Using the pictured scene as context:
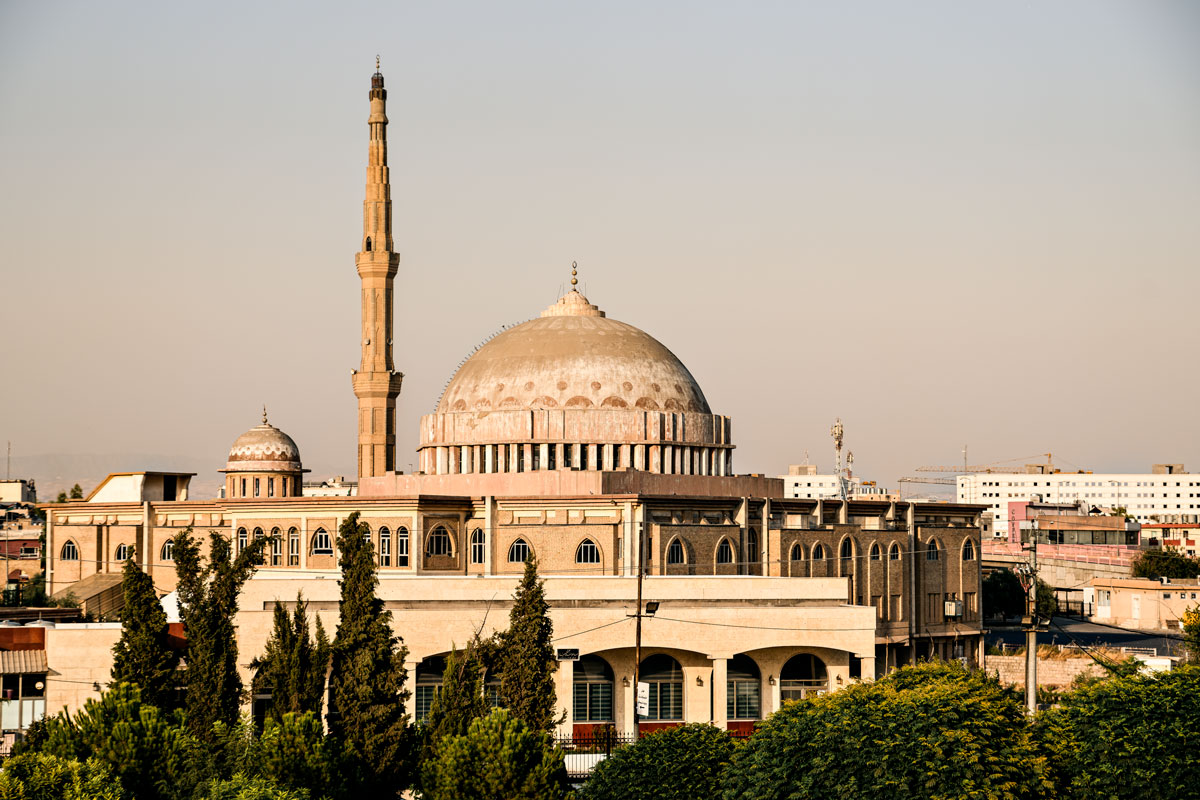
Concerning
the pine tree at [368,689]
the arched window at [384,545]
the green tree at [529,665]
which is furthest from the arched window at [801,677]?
the pine tree at [368,689]

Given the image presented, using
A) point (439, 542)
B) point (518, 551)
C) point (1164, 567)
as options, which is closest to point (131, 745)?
point (518, 551)

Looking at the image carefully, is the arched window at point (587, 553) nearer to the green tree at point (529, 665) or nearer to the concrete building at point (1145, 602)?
the green tree at point (529, 665)

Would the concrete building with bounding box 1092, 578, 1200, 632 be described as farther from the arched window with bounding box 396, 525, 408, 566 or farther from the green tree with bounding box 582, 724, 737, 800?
the green tree with bounding box 582, 724, 737, 800

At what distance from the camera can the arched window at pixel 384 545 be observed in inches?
2554

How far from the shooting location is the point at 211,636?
136 feet

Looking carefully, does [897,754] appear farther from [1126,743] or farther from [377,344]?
[377,344]

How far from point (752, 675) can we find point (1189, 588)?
51.8m

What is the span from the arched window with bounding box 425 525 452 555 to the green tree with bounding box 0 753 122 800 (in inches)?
1246

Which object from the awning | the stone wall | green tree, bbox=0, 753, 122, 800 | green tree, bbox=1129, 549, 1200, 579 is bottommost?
the stone wall

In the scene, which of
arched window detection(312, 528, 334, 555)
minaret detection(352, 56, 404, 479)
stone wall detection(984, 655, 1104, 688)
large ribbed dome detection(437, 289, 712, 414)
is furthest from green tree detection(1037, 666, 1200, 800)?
minaret detection(352, 56, 404, 479)

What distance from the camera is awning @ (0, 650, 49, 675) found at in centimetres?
4966

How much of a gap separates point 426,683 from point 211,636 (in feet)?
48.3

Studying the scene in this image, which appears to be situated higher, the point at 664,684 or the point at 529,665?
the point at 529,665

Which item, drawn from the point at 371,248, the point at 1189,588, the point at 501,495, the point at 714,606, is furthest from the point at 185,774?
the point at 1189,588
